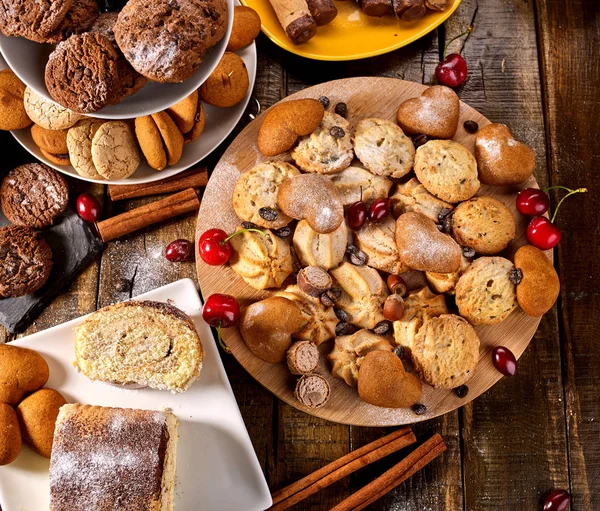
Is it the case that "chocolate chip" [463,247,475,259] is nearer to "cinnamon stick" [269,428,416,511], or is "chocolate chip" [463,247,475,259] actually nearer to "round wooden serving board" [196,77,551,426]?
"round wooden serving board" [196,77,551,426]

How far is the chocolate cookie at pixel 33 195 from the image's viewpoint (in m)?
2.66

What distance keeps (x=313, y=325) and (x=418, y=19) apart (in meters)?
1.44

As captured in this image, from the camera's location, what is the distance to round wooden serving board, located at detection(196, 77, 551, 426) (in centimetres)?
254

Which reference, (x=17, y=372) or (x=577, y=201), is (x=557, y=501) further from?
(x=17, y=372)

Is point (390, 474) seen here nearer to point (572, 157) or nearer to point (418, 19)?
point (572, 157)

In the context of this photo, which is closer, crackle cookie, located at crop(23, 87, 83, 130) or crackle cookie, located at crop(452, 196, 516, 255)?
crackle cookie, located at crop(23, 87, 83, 130)

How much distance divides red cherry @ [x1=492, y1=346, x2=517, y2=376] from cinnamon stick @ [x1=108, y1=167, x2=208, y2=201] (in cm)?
142

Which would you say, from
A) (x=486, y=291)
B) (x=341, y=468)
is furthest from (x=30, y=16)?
(x=341, y=468)

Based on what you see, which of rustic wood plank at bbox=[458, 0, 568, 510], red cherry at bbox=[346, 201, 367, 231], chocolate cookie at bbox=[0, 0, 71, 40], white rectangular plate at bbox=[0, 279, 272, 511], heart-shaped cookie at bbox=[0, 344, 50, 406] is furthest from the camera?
rustic wood plank at bbox=[458, 0, 568, 510]

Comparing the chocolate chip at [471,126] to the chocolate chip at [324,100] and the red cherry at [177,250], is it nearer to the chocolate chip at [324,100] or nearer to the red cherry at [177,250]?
the chocolate chip at [324,100]

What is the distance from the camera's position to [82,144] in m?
2.51

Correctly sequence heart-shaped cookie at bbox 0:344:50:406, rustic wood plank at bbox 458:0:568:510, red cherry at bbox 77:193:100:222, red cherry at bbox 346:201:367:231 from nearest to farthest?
1. heart-shaped cookie at bbox 0:344:50:406
2. red cherry at bbox 346:201:367:231
3. red cherry at bbox 77:193:100:222
4. rustic wood plank at bbox 458:0:568:510

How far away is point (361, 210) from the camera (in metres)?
2.59

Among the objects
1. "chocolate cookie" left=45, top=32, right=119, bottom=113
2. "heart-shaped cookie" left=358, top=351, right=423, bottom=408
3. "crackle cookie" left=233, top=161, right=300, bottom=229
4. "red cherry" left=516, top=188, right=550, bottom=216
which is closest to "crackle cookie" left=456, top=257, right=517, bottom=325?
"red cherry" left=516, top=188, right=550, bottom=216
